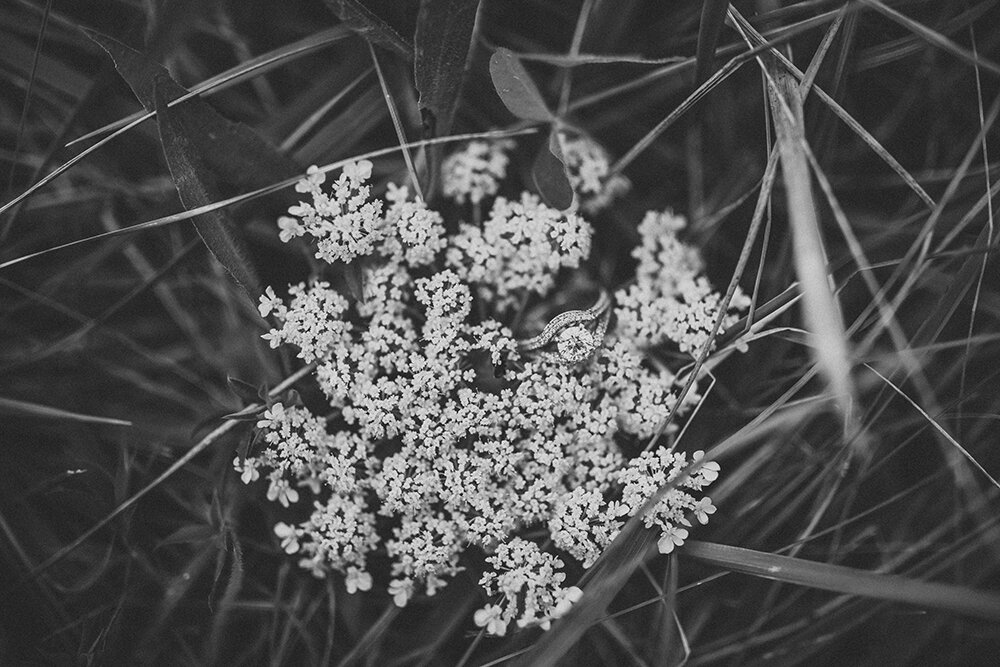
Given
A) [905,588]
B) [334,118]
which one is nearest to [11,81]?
[334,118]

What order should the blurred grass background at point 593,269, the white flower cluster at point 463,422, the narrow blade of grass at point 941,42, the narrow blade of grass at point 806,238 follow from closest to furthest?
the narrow blade of grass at point 806,238 < the narrow blade of grass at point 941,42 < the white flower cluster at point 463,422 < the blurred grass background at point 593,269

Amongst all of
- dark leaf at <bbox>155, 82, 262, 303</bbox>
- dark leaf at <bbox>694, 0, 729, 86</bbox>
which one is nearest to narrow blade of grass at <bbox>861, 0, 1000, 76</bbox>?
dark leaf at <bbox>694, 0, 729, 86</bbox>

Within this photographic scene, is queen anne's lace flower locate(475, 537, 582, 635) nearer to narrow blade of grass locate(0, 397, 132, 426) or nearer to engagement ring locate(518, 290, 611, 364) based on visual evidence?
engagement ring locate(518, 290, 611, 364)

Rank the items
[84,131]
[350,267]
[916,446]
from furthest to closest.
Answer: [916,446], [84,131], [350,267]

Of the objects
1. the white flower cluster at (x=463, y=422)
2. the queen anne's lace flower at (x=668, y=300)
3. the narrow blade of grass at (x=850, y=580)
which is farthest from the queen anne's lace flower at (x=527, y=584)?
the queen anne's lace flower at (x=668, y=300)

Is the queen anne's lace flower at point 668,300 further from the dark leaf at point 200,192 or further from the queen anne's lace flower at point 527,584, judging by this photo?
the dark leaf at point 200,192

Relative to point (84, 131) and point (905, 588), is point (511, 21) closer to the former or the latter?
point (84, 131)

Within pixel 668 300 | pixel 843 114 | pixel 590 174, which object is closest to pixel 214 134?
pixel 590 174

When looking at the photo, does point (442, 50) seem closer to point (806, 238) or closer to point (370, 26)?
point (370, 26)
